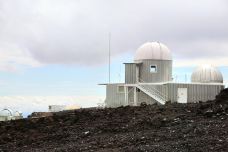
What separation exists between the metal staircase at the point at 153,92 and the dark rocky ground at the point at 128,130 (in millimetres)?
29554

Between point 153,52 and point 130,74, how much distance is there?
12.0 feet

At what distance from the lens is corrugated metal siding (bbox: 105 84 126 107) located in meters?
56.1

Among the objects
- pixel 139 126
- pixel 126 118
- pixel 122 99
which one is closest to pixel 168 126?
pixel 139 126

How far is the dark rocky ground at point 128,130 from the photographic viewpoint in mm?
14105

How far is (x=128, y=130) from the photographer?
17047mm

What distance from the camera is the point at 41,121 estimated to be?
20891 mm

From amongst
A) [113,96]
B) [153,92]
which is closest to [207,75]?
[153,92]

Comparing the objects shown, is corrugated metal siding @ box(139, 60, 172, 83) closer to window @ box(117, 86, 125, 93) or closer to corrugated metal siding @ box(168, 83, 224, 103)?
window @ box(117, 86, 125, 93)

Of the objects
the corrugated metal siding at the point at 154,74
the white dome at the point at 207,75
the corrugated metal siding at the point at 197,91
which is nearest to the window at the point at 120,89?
the corrugated metal siding at the point at 154,74

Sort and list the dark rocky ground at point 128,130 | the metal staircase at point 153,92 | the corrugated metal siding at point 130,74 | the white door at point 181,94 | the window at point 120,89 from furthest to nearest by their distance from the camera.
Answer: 1. the window at point 120,89
2. the corrugated metal siding at point 130,74
3. the white door at point 181,94
4. the metal staircase at point 153,92
5. the dark rocky ground at point 128,130

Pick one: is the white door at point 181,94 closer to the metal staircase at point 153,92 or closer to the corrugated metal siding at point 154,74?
the metal staircase at point 153,92

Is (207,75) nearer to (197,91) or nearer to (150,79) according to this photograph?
(197,91)

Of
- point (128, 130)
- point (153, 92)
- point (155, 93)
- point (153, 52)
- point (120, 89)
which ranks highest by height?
point (153, 52)

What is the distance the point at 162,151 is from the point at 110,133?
4039 millimetres
